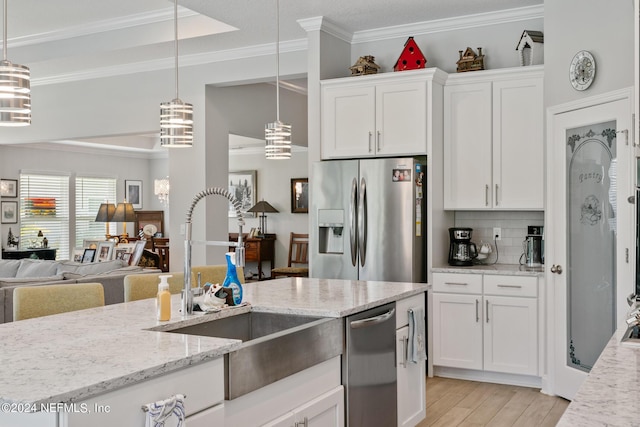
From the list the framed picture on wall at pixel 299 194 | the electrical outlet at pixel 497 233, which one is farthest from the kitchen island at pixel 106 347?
the framed picture on wall at pixel 299 194

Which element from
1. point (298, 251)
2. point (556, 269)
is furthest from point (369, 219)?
point (298, 251)

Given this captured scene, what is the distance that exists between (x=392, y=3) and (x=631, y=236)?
8.19 ft

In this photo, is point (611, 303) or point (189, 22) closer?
point (611, 303)

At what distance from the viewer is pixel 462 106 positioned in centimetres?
534

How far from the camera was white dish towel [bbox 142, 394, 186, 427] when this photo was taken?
1.83 meters

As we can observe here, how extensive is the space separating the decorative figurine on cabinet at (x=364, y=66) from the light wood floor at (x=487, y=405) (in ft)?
8.62

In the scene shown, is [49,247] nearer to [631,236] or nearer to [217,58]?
[217,58]

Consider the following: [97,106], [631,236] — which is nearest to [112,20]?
[97,106]

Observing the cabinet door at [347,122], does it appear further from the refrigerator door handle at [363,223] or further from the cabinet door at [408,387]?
the cabinet door at [408,387]

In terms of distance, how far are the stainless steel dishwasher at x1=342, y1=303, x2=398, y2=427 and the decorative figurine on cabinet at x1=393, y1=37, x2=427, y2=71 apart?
8.68 feet

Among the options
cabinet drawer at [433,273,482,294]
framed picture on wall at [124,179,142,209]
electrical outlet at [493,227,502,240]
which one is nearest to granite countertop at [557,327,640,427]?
cabinet drawer at [433,273,482,294]

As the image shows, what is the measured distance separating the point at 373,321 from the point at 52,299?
1529 millimetres

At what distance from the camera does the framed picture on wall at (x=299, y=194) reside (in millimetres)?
11758

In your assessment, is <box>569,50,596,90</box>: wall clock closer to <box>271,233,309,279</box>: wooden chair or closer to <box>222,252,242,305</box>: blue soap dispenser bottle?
<box>222,252,242,305</box>: blue soap dispenser bottle
